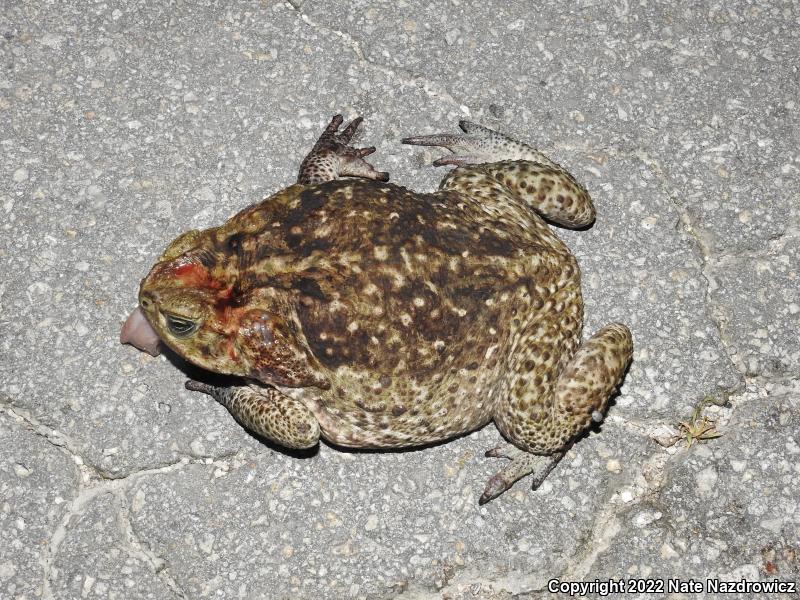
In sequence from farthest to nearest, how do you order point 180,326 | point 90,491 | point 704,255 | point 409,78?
point 409,78
point 704,255
point 90,491
point 180,326

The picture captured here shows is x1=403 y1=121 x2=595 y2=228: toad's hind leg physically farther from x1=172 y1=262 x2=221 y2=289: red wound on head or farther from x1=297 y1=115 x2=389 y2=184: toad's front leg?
x1=172 y1=262 x2=221 y2=289: red wound on head

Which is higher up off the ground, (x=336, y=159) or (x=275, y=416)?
(x=336, y=159)

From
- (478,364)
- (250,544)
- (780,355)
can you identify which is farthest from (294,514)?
(780,355)

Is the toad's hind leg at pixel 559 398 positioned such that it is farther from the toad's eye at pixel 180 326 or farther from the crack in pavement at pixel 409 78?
the crack in pavement at pixel 409 78

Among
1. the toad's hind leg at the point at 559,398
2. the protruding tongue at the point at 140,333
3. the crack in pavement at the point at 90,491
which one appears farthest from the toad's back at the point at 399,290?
the crack in pavement at the point at 90,491

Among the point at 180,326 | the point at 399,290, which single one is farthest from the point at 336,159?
the point at 180,326

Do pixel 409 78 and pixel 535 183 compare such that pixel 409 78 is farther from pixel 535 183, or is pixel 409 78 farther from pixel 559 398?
pixel 559 398

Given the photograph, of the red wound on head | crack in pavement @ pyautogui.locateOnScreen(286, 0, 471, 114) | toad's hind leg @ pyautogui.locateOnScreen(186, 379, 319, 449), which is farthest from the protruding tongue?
crack in pavement @ pyautogui.locateOnScreen(286, 0, 471, 114)
